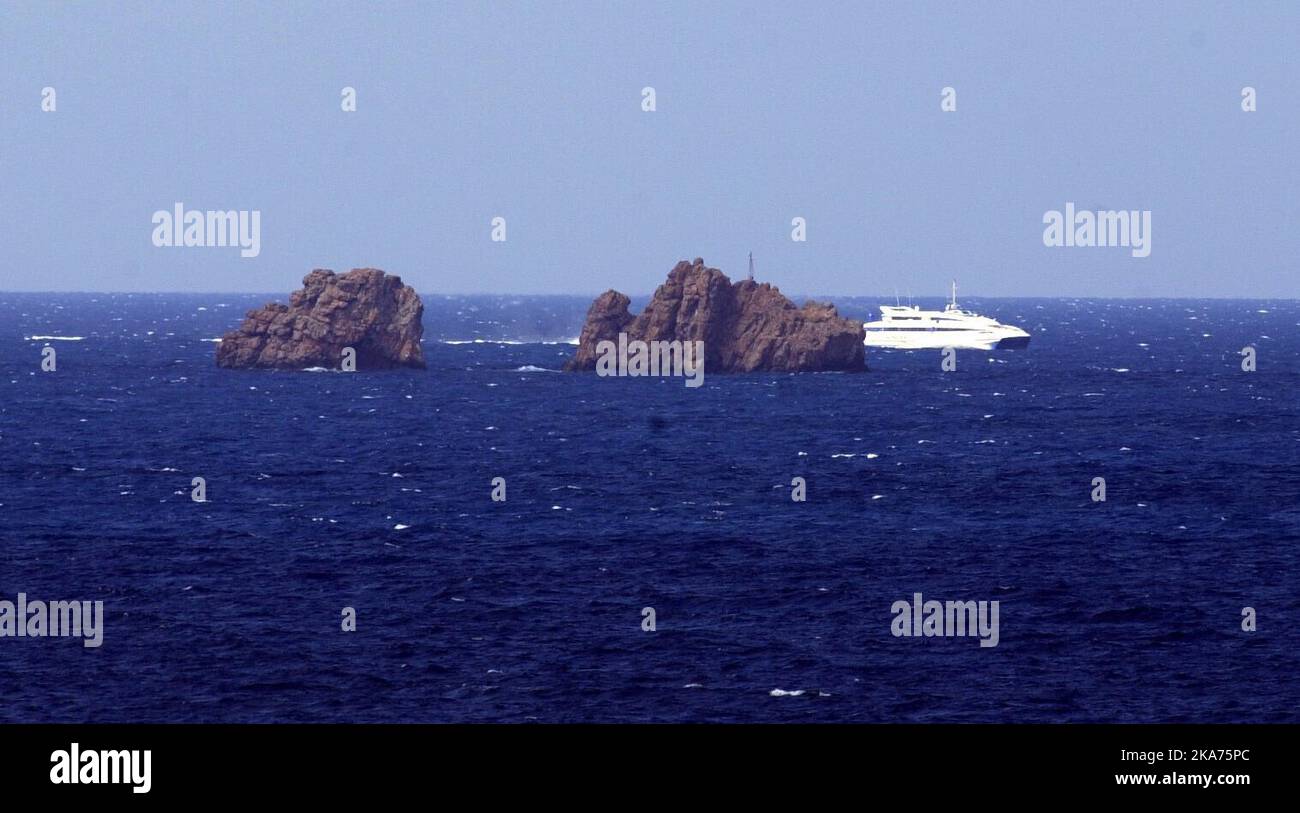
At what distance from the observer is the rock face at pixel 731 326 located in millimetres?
160000

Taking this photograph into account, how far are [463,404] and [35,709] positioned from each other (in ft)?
297

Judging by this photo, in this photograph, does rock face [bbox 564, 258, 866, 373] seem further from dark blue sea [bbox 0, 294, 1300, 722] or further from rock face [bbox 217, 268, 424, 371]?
dark blue sea [bbox 0, 294, 1300, 722]

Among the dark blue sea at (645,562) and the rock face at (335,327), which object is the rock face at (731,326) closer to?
the rock face at (335,327)

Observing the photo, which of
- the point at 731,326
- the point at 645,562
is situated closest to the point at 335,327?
the point at 731,326

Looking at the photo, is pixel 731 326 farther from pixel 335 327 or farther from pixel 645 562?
pixel 645 562

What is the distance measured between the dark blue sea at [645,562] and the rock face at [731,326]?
122 ft

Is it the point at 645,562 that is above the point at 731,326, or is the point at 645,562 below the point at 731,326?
below

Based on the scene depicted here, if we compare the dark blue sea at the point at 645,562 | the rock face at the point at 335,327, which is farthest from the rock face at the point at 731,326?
the dark blue sea at the point at 645,562

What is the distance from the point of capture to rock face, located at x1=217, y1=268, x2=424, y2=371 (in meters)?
158

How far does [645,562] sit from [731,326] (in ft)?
348

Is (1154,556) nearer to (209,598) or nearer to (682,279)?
(209,598)

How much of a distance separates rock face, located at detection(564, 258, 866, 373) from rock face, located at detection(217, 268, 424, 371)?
65.0 ft

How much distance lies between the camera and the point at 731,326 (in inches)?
6555

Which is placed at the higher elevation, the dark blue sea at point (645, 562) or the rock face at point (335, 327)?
the rock face at point (335, 327)
